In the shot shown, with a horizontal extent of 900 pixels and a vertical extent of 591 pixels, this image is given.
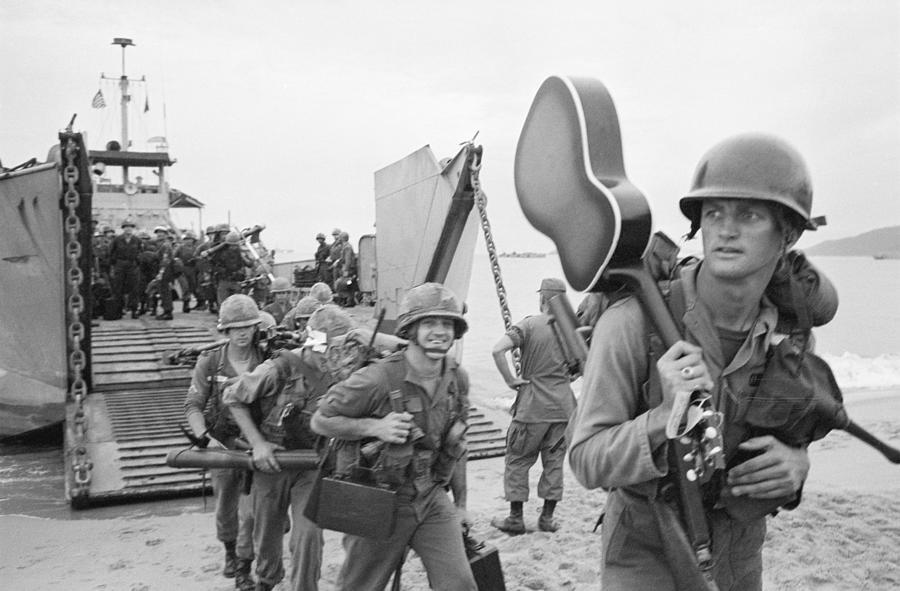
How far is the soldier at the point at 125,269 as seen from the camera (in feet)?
44.3

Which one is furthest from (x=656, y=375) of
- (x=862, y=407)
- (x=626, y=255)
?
(x=862, y=407)

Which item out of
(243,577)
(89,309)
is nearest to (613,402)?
(243,577)

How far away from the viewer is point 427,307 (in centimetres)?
369

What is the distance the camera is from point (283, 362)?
187 inches

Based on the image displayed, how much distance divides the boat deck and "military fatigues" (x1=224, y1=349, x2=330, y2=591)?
1.61m

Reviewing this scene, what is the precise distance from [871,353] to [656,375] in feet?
83.5

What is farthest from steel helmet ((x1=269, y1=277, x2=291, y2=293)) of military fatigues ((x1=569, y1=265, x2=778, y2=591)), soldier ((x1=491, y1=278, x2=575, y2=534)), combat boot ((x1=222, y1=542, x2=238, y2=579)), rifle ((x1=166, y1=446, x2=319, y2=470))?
military fatigues ((x1=569, y1=265, x2=778, y2=591))

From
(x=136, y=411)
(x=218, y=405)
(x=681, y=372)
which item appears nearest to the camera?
(x=681, y=372)

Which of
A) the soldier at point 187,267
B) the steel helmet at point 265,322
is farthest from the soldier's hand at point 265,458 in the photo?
the soldier at point 187,267

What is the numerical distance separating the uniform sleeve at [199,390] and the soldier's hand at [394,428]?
2.07 meters

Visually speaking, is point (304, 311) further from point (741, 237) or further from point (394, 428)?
point (741, 237)

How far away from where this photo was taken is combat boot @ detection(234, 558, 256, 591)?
16.8ft

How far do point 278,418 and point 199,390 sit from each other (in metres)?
0.73

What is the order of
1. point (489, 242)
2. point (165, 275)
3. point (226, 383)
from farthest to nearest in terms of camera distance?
point (165, 275), point (489, 242), point (226, 383)
